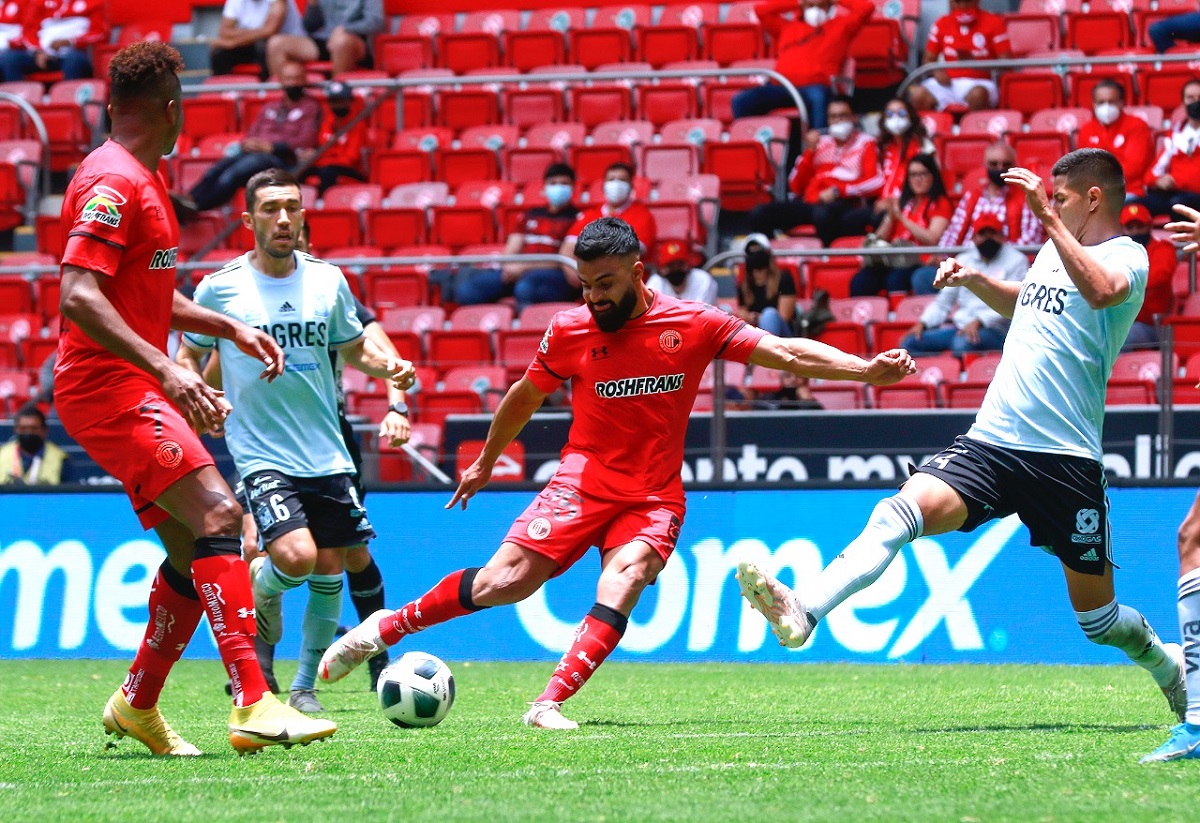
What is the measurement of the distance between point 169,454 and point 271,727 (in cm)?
100

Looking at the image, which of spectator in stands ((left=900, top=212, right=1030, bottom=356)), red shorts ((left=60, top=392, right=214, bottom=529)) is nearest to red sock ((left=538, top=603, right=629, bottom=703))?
red shorts ((left=60, top=392, right=214, bottom=529))

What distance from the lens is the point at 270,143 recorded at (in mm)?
18312

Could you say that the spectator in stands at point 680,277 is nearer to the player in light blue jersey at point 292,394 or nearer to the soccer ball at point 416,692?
the player in light blue jersey at point 292,394

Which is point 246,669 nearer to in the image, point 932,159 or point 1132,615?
point 1132,615

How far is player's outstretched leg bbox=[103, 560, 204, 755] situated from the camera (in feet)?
20.1

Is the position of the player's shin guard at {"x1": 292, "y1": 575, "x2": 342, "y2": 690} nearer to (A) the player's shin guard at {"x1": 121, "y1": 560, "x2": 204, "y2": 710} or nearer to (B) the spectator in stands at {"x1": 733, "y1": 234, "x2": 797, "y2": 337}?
(A) the player's shin guard at {"x1": 121, "y1": 560, "x2": 204, "y2": 710}

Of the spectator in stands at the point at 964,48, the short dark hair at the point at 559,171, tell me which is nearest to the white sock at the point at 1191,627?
the short dark hair at the point at 559,171

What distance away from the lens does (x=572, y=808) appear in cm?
473

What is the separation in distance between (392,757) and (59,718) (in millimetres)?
2772

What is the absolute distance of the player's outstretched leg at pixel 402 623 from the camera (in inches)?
285

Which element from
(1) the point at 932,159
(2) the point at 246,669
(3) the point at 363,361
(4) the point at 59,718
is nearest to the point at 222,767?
(2) the point at 246,669

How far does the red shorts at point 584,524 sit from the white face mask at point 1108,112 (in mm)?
9331

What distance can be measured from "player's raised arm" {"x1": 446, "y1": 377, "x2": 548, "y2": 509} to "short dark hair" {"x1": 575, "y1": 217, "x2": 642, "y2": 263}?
750mm

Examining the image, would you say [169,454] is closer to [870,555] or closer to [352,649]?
[352,649]
